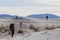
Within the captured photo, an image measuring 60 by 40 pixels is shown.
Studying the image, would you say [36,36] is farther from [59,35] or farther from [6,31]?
[6,31]

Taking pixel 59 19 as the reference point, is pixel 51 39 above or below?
above

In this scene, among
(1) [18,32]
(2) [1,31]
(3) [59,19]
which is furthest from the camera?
(3) [59,19]

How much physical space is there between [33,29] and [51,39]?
15.0 metres

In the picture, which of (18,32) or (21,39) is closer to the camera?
(21,39)

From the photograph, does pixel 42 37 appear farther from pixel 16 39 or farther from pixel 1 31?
pixel 1 31

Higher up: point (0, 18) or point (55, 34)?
point (55, 34)

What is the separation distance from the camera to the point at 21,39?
29016mm

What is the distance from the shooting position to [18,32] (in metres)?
38.3

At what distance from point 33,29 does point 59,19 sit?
20.5 meters

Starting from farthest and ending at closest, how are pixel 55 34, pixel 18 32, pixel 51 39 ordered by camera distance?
pixel 18 32 < pixel 55 34 < pixel 51 39

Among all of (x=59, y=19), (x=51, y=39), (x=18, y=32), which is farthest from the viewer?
(x=59, y=19)

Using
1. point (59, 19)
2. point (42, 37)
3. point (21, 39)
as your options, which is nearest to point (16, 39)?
point (21, 39)

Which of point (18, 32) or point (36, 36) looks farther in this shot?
point (18, 32)

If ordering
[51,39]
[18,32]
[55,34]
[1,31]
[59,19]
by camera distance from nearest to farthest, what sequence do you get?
1. [51,39]
2. [55,34]
3. [18,32]
4. [1,31]
5. [59,19]
